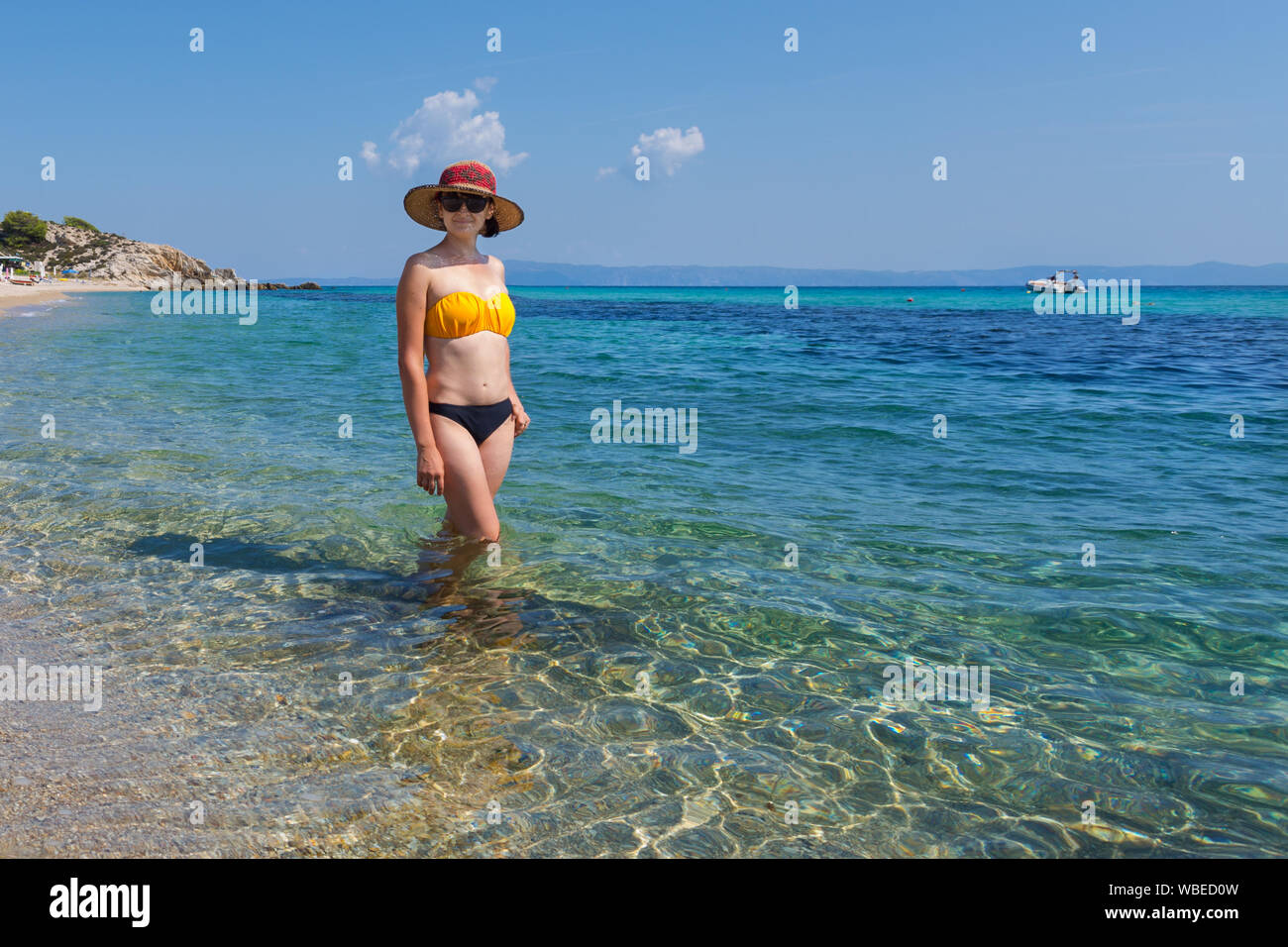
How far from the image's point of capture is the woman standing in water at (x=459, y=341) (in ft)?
17.5

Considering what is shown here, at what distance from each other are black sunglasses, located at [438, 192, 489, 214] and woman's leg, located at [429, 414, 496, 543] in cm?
139

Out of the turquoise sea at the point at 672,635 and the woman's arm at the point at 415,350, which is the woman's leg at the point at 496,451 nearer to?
the woman's arm at the point at 415,350

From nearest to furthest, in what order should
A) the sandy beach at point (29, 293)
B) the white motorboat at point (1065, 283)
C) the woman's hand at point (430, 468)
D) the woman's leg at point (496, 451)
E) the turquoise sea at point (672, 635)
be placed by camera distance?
the turquoise sea at point (672, 635), the woman's hand at point (430, 468), the woman's leg at point (496, 451), the sandy beach at point (29, 293), the white motorboat at point (1065, 283)

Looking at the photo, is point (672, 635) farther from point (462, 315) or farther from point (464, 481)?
point (462, 315)

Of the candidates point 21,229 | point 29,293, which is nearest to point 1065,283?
Result: point 29,293

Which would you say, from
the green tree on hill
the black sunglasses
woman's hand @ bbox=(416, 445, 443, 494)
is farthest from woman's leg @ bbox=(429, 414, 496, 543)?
the green tree on hill

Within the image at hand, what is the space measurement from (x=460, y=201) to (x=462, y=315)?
2.39 ft

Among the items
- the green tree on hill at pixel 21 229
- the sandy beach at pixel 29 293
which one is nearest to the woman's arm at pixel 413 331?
the sandy beach at pixel 29 293

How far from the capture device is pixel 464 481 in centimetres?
579

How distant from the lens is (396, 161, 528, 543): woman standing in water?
17.5 ft

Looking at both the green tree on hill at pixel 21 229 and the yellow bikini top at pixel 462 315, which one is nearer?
the yellow bikini top at pixel 462 315

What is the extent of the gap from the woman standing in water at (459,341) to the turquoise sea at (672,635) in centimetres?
102

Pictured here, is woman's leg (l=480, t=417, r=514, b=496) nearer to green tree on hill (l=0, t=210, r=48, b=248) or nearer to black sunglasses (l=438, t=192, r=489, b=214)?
black sunglasses (l=438, t=192, r=489, b=214)
